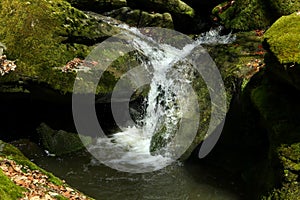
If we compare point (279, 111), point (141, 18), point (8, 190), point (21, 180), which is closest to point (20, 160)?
point (21, 180)

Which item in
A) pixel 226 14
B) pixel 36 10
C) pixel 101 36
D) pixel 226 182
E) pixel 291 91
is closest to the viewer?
pixel 291 91

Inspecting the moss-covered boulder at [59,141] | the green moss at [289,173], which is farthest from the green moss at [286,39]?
the moss-covered boulder at [59,141]

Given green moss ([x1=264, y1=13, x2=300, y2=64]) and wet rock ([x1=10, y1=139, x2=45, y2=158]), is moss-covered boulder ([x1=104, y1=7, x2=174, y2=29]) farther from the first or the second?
green moss ([x1=264, y1=13, x2=300, y2=64])

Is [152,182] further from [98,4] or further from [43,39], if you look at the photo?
[98,4]

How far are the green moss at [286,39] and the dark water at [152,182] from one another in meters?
3.04

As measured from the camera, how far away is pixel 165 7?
549 inches

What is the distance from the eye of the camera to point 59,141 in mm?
9297

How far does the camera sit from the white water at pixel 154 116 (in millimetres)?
8656

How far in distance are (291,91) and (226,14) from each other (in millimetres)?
6449

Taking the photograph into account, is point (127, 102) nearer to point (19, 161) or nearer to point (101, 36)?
point (101, 36)

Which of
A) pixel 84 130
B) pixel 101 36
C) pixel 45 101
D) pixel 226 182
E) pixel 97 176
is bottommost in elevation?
pixel 226 182

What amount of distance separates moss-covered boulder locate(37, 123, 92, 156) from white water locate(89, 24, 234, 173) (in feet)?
1.35

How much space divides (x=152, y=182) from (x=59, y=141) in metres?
3.17

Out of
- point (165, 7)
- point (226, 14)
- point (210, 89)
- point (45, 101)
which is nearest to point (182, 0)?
point (165, 7)
